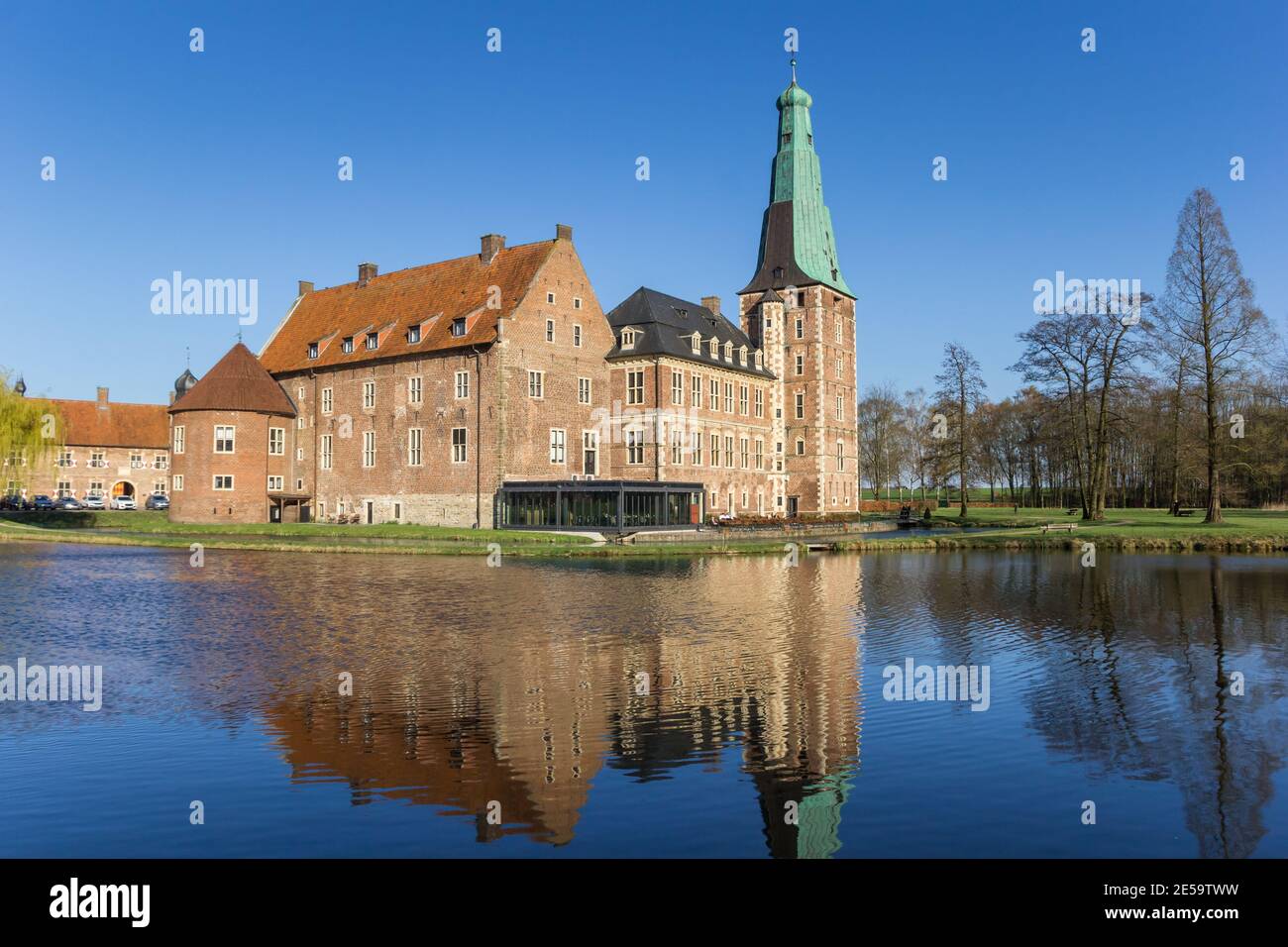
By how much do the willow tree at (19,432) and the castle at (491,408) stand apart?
25.5ft

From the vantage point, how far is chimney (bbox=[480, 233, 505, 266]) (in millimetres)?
57594

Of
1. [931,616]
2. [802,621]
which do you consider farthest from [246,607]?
[931,616]

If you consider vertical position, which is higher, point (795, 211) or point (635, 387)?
point (795, 211)

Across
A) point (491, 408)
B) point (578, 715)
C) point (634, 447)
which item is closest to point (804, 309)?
point (634, 447)

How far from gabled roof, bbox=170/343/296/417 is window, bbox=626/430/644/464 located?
912 inches

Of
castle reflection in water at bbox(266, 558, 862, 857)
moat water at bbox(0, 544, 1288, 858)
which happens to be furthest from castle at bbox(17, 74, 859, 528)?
castle reflection in water at bbox(266, 558, 862, 857)

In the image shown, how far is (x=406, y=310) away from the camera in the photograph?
198 feet

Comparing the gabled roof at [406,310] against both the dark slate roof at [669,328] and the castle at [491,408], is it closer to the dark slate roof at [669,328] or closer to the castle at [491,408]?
the castle at [491,408]

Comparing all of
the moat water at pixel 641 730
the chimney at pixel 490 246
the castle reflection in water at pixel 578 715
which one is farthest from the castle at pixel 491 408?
the castle reflection in water at pixel 578 715

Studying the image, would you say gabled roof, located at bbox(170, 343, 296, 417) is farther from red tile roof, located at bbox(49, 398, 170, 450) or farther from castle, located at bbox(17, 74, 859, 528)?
red tile roof, located at bbox(49, 398, 170, 450)

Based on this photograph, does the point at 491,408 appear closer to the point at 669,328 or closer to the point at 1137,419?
the point at 669,328

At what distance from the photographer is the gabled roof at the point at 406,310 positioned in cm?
5419

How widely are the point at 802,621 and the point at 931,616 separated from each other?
3316mm

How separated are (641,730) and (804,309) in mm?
65651
